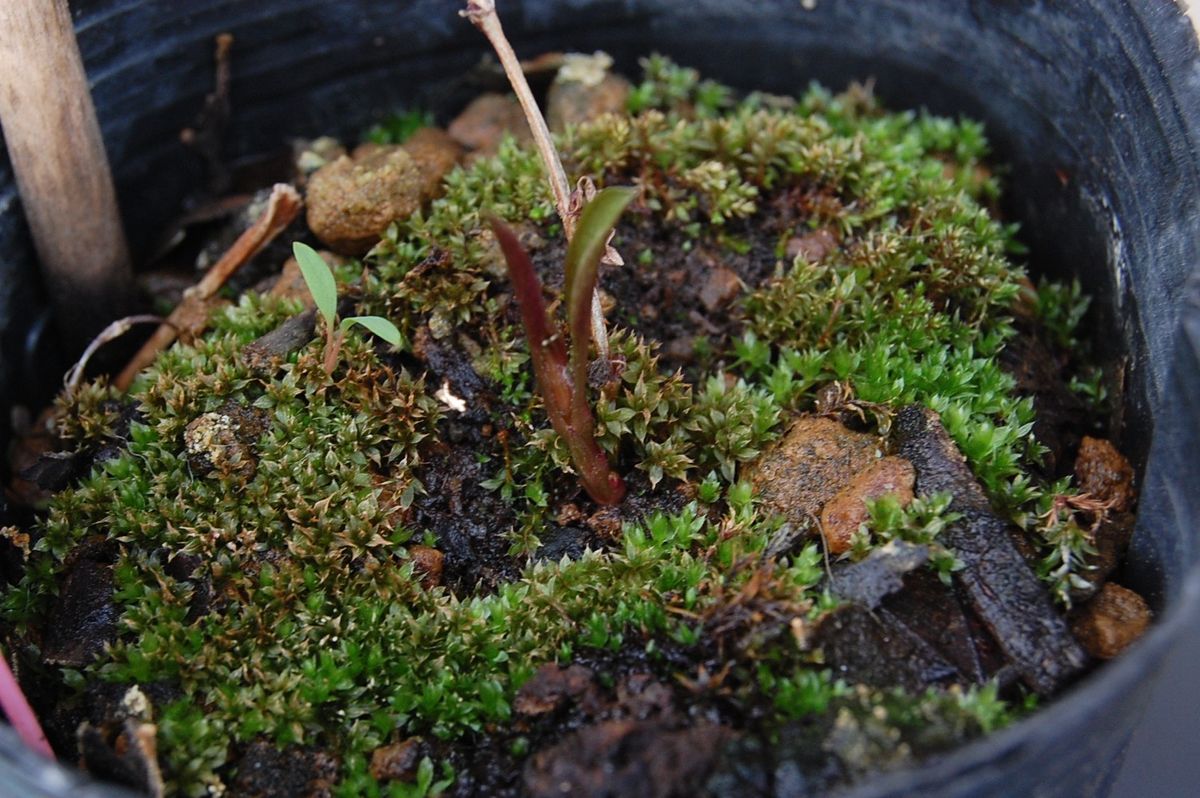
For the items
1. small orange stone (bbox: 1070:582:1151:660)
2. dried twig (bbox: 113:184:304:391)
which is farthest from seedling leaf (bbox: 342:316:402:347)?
small orange stone (bbox: 1070:582:1151:660)

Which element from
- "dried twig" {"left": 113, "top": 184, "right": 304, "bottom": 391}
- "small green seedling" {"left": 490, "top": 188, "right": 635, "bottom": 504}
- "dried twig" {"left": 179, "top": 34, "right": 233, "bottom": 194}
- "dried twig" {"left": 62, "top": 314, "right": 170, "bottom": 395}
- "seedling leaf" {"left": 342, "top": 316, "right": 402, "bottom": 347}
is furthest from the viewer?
"dried twig" {"left": 179, "top": 34, "right": 233, "bottom": 194}

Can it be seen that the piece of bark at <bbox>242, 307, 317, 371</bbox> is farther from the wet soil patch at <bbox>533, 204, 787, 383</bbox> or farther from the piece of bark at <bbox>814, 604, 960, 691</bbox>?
the piece of bark at <bbox>814, 604, 960, 691</bbox>

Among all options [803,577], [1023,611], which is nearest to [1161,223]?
[1023,611]

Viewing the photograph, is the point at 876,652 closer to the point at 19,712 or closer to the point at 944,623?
the point at 944,623

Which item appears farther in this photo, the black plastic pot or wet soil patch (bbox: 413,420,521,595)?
wet soil patch (bbox: 413,420,521,595)

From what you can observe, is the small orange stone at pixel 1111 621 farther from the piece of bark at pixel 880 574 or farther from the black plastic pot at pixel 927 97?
the piece of bark at pixel 880 574

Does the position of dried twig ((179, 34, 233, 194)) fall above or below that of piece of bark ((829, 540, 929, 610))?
above
